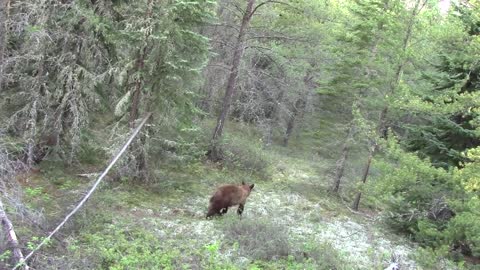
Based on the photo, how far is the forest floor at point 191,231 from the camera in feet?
28.1

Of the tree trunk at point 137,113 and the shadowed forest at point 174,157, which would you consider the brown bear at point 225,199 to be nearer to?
the shadowed forest at point 174,157

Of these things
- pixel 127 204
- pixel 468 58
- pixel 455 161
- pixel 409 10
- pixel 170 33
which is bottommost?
pixel 127 204

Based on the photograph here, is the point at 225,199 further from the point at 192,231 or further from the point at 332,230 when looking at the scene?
the point at 332,230

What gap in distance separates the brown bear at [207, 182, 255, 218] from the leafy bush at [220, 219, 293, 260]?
2.83 feet

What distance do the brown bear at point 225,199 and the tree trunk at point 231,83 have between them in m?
7.22

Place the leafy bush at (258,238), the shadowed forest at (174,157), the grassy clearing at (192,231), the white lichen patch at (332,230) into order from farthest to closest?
the white lichen patch at (332,230)
the leafy bush at (258,238)
the shadowed forest at (174,157)
the grassy clearing at (192,231)

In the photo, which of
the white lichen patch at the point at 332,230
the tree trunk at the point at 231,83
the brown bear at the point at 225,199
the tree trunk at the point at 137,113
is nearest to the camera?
the white lichen patch at the point at 332,230

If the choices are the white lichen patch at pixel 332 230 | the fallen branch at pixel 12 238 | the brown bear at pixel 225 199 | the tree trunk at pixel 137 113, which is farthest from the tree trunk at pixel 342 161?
the fallen branch at pixel 12 238

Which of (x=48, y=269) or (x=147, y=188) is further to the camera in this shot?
(x=147, y=188)

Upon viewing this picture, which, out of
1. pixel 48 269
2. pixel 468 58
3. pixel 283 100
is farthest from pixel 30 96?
pixel 283 100

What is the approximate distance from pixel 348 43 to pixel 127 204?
1340 centimetres

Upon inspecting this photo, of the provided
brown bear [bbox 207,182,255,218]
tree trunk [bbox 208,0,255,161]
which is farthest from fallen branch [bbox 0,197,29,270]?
→ tree trunk [bbox 208,0,255,161]

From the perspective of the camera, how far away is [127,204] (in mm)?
12414

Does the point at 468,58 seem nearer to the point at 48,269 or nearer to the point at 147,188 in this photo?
the point at 147,188
